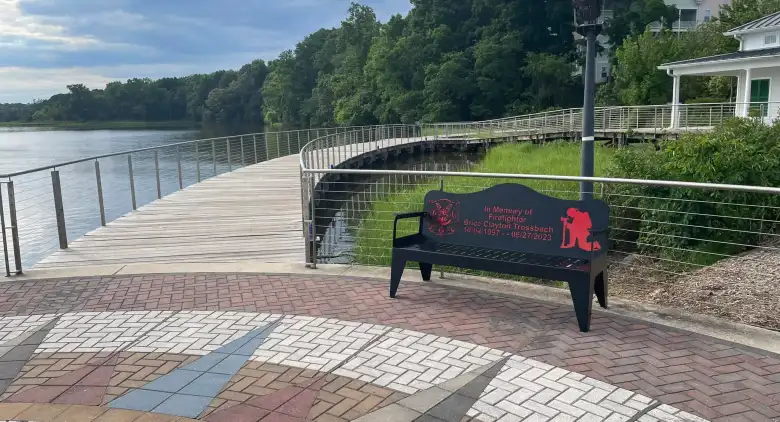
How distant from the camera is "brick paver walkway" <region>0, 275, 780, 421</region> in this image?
358 centimetres

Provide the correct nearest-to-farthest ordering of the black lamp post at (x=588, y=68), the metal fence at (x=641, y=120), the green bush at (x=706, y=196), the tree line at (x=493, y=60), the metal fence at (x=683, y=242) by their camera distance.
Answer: the metal fence at (x=683, y=242) → the black lamp post at (x=588, y=68) → the green bush at (x=706, y=196) → the metal fence at (x=641, y=120) → the tree line at (x=493, y=60)

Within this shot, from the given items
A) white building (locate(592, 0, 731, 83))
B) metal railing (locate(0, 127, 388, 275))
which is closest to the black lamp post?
Result: metal railing (locate(0, 127, 388, 275))

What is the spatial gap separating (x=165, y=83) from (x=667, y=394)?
15369cm

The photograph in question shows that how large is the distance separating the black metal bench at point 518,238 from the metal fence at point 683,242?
0.44 m

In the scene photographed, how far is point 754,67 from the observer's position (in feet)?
72.5

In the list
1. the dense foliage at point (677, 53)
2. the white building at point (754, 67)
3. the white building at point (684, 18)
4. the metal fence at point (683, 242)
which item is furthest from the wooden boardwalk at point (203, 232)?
the white building at point (684, 18)

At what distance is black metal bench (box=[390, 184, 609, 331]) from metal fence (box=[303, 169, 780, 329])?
442mm

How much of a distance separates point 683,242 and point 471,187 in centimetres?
318

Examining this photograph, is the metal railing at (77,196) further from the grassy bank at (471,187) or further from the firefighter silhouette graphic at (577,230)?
the firefighter silhouette graphic at (577,230)

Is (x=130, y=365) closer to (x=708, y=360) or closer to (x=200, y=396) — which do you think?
(x=200, y=396)

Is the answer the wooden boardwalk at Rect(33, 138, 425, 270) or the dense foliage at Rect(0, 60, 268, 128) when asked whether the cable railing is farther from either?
the dense foliage at Rect(0, 60, 268, 128)

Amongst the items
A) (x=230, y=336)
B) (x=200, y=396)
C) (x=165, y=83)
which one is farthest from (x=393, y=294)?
(x=165, y=83)

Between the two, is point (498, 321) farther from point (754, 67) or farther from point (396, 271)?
point (754, 67)

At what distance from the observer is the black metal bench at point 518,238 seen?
4.55m
